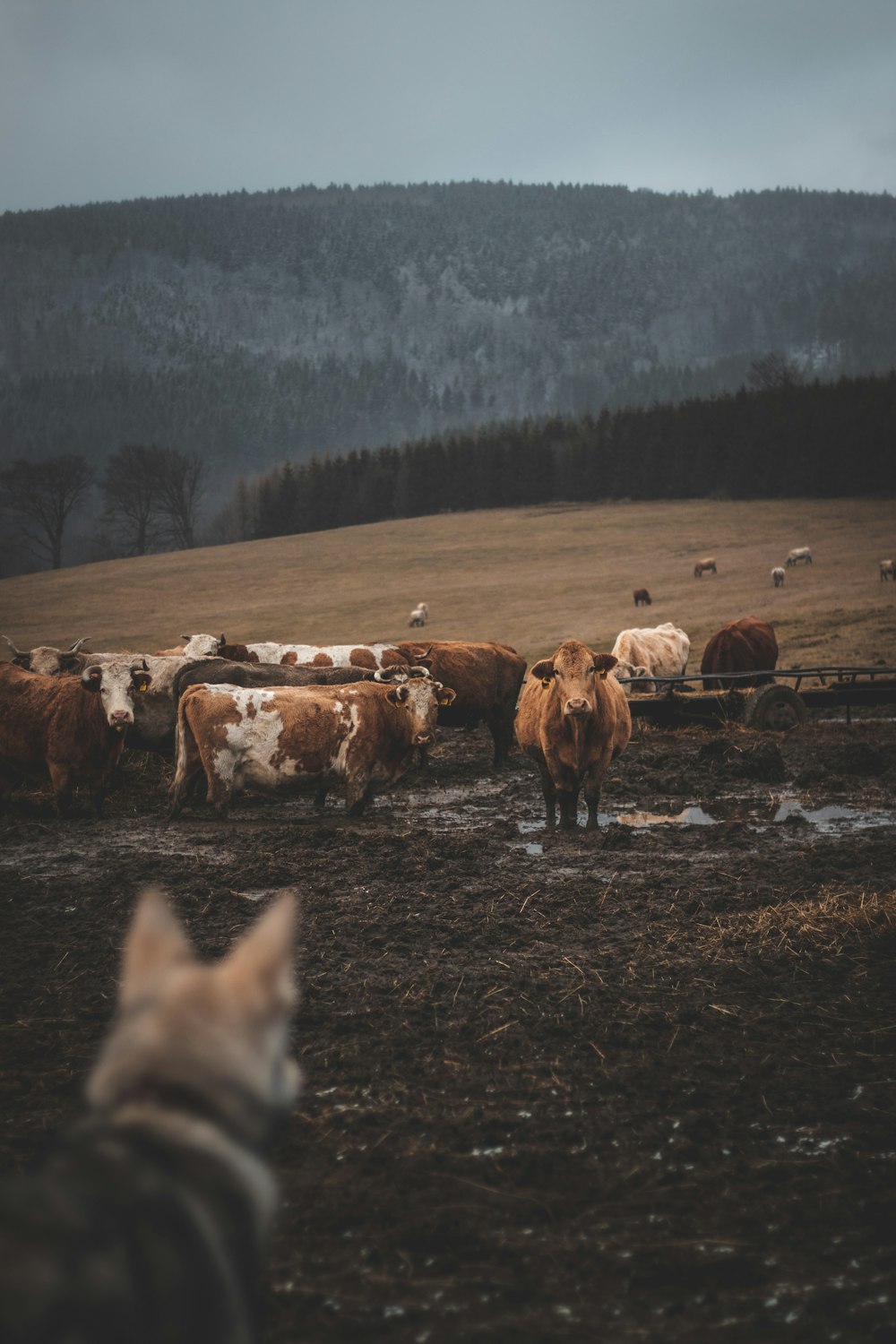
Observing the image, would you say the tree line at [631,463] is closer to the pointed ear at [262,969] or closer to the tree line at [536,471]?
the tree line at [536,471]

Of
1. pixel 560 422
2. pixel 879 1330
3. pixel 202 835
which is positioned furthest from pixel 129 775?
pixel 560 422

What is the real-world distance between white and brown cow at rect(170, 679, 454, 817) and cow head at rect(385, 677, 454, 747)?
3cm

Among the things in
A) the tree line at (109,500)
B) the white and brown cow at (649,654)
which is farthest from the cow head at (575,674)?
the tree line at (109,500)

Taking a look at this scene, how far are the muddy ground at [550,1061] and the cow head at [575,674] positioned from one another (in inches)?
53.4

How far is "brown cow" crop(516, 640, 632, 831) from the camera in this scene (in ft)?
33.9

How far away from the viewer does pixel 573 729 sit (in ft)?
34.3

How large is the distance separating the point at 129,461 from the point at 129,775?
288ft

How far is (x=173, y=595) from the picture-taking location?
58906 millimetres

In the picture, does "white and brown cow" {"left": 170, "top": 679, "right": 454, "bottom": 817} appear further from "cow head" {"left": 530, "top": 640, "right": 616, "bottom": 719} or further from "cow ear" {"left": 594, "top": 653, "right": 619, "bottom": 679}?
"cow ear" {"left": 594, "top": 653, "right": 619, "bottom": 679}

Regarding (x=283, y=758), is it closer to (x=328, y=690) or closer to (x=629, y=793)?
(x=328, y=690)

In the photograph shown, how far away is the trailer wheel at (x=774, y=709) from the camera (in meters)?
16.5

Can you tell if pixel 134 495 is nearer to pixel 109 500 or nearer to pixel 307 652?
pixel 109 500

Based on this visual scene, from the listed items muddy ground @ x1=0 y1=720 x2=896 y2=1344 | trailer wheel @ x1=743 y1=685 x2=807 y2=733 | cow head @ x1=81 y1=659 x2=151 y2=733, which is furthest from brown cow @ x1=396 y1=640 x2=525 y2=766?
muddy ground @ x1=0 y1=720 x2=896 y2=1344

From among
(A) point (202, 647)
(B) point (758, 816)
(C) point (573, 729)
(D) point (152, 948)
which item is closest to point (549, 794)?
(C) point (573, 729)
